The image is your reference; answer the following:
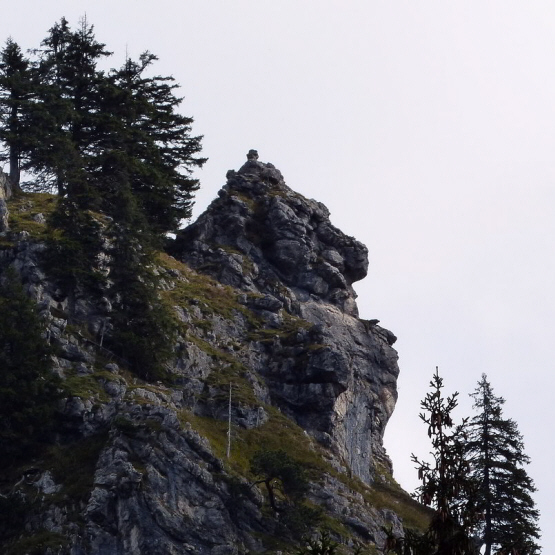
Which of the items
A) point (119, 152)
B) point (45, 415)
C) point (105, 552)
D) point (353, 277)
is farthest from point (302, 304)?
point (105, 552)

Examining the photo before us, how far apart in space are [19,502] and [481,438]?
24.2 m

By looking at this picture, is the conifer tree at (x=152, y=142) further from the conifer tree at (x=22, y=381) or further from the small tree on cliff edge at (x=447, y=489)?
the small tree on cliff edge at (x=447, y=489)

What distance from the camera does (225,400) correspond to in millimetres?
71688

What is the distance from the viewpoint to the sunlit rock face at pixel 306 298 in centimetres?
7719

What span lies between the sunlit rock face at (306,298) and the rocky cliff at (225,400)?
124 mm

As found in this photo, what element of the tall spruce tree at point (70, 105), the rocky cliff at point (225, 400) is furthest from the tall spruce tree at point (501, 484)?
the tall spruce tree at point (70, 105)

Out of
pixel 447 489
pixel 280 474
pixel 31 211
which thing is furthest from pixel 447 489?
pixel 31 211

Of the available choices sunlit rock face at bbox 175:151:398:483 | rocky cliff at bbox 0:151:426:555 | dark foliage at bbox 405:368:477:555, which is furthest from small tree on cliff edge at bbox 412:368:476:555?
sunlit rock face at bbox 175:151:398:483

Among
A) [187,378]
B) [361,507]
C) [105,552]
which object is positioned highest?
[187,378]

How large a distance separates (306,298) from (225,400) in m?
19.6

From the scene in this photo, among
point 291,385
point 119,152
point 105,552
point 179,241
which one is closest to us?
point 105,552

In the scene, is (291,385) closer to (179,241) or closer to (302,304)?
(302,304)

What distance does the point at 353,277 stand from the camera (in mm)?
96812

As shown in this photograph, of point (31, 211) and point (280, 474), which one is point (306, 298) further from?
point (280, 474)
